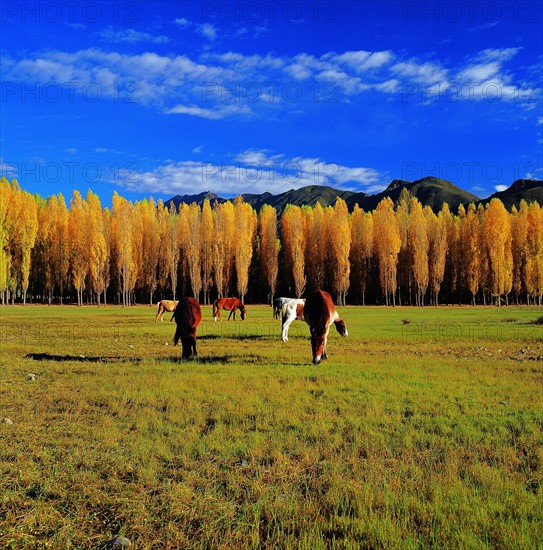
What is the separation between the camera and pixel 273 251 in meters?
65.2

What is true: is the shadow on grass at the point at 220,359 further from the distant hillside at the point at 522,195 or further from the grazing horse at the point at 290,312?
the distant hillside at the point at 522,195

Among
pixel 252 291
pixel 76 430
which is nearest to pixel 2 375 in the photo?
pixel 76 430

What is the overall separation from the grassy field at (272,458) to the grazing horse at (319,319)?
132 centimetres

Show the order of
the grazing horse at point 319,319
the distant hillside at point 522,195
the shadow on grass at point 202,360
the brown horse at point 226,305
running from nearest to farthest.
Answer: the grazing horse at point 319,319 → the shadow on grass at point 202,360 → the brown horse at point 226,305 → the distant hillside at point 522,195

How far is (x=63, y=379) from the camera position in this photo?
10.6 m

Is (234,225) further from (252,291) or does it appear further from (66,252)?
(66,252)

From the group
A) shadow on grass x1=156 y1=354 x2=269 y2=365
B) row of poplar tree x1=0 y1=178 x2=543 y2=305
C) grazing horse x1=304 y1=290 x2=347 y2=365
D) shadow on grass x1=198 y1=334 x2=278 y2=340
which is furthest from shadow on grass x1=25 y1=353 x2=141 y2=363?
row of poplar tree x1=0 y1=178 x2=543 y2=305

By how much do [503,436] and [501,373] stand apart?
5773 mm

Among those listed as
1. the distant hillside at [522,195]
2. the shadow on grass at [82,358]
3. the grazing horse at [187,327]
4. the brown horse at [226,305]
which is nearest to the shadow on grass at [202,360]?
the grazing horse at [187,327]

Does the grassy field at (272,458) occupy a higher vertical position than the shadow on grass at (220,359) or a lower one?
higher

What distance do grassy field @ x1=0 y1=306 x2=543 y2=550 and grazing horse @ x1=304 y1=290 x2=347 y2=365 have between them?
1323mm

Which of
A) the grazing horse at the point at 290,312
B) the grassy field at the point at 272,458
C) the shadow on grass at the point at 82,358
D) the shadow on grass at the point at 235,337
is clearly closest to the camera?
the grassy field at the point at 272,458

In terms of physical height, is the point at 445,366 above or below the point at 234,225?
below

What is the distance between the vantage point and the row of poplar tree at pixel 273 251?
61.3 m
